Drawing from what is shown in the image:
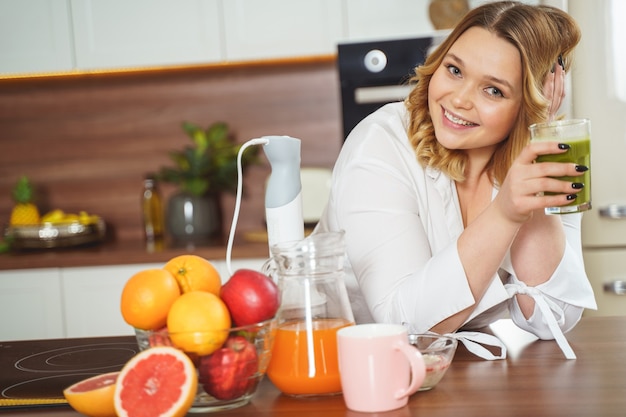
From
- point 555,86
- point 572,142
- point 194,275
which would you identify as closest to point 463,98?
point 555,86

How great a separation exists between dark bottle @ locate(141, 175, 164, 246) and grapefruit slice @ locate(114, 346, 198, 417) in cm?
237

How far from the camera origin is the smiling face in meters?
1.43

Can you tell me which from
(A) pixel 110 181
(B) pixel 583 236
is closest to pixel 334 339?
(B) pixel 583 236

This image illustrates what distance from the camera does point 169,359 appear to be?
891 millimetres

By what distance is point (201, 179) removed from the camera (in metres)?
3.16

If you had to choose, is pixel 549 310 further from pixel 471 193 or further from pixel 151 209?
pixel 151 209

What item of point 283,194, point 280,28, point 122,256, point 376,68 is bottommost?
point 122,256

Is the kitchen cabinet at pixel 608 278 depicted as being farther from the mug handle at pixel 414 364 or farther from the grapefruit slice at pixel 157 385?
the grapefruit slice at pixel 157 385

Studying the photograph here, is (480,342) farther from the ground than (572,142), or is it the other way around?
(572,142)

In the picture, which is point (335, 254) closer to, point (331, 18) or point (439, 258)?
point (439, 258)

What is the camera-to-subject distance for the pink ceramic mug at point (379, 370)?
2.91 ft

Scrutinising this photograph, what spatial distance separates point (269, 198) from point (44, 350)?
0.50m

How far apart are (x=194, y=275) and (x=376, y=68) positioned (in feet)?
6.40

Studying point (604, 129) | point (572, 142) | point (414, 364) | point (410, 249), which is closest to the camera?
point (414, 364)
